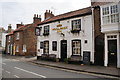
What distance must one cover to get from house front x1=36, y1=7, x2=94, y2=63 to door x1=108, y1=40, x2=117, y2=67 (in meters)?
1.74

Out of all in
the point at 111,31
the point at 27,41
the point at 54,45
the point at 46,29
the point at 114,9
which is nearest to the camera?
the point at 111,31

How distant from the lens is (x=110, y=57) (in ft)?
36.7

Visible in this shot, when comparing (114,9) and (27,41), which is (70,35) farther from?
(27,41)

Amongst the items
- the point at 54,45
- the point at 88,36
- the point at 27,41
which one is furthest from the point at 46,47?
the point at 27,41

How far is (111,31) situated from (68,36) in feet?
18.8

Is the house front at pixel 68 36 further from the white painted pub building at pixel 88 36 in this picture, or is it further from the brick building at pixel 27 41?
the brick building at pixel 27 41

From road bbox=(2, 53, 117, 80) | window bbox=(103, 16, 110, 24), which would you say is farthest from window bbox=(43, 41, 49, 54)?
window bbox=(103, 16, 110, 24)

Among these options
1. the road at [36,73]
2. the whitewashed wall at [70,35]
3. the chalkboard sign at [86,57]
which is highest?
the whitewashed wall at [70,35]

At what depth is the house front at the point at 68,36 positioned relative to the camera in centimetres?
1300

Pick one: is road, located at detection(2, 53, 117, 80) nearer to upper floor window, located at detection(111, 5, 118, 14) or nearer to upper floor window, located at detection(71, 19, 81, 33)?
upper floor window, located at detection(71, 19, 81, 33)

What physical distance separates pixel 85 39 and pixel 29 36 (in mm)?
16280

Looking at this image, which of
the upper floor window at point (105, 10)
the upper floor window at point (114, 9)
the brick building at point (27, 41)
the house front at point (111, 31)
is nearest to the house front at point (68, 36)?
the house front at point (111, 31)

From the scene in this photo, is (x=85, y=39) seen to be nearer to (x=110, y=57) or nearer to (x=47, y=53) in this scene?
(x=110, y=57)

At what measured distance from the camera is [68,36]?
15.0 metres
